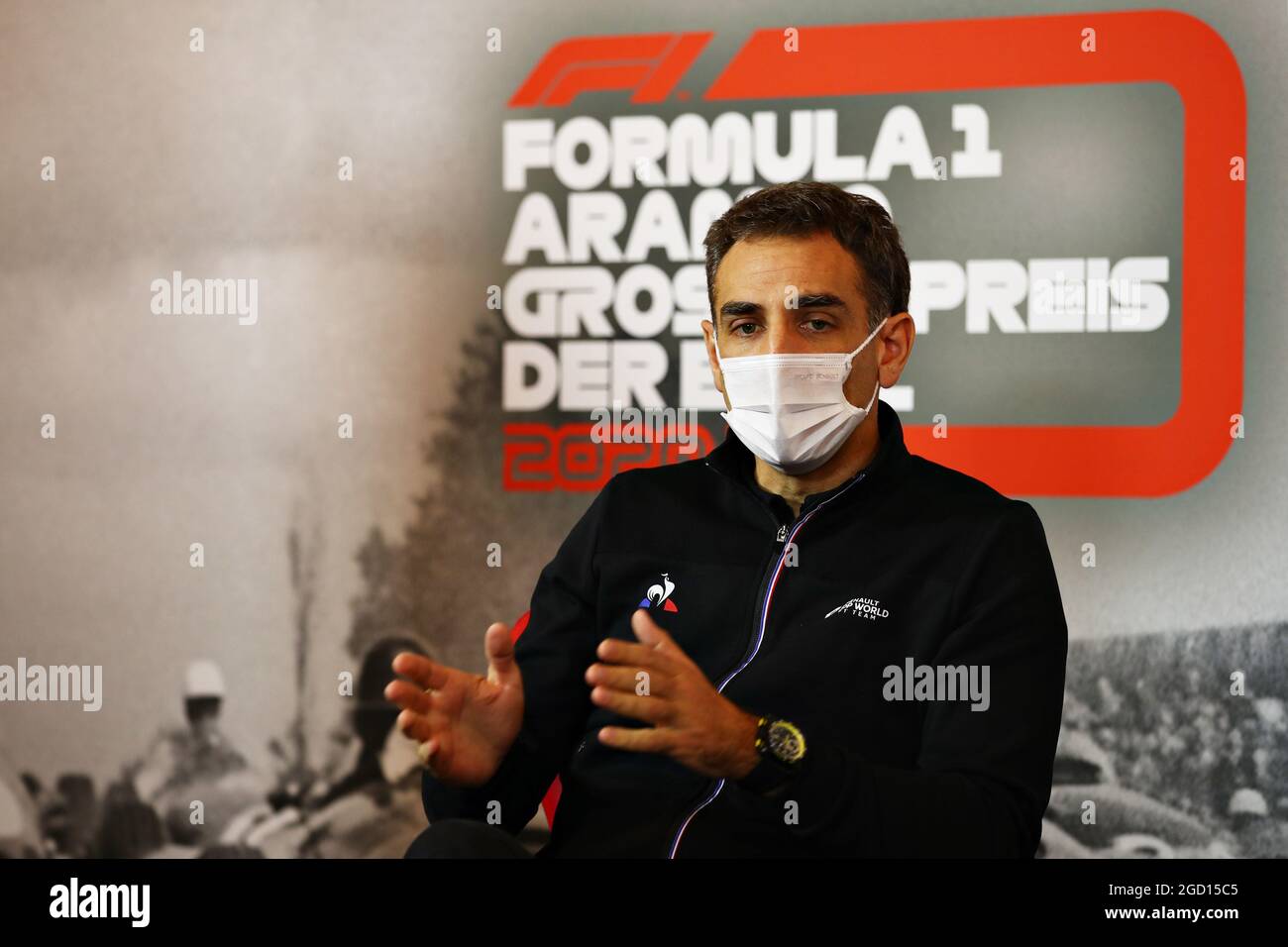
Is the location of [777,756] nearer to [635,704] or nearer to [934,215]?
[635,704]

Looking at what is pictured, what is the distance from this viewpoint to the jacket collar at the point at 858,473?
2066 millimetres

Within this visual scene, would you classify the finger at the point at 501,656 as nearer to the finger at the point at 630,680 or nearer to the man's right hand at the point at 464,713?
the man's right hand at the point at 464,713

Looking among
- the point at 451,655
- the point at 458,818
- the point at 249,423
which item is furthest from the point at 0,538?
the point at 458,818

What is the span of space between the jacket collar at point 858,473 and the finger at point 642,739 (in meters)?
0.60

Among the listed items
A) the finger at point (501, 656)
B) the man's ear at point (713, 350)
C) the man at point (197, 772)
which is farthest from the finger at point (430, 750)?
the man at point (197, 772)

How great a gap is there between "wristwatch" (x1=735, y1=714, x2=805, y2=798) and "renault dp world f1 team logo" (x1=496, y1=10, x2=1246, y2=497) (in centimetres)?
160

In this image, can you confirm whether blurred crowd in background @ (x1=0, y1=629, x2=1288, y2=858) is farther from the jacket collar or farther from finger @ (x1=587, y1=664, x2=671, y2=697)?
finger @ (x1=587, y1=664, x2=671, y2=697)

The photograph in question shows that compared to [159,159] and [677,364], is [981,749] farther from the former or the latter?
[159,159]

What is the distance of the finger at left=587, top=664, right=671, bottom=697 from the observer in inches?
60.2

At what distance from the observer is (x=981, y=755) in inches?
69.1

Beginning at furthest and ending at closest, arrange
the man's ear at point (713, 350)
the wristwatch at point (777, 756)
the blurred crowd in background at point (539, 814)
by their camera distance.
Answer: the blurred crowd in background at point (539, 814), the man's ear at point (713, 350), the wristwatch at point (777, 756)

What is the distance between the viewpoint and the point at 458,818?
182 cm

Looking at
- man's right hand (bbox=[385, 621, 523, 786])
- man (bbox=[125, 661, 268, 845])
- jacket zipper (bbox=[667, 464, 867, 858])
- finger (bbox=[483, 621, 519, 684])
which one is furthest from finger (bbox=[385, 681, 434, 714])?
man (bbox=[125, 661, 268, 845])
